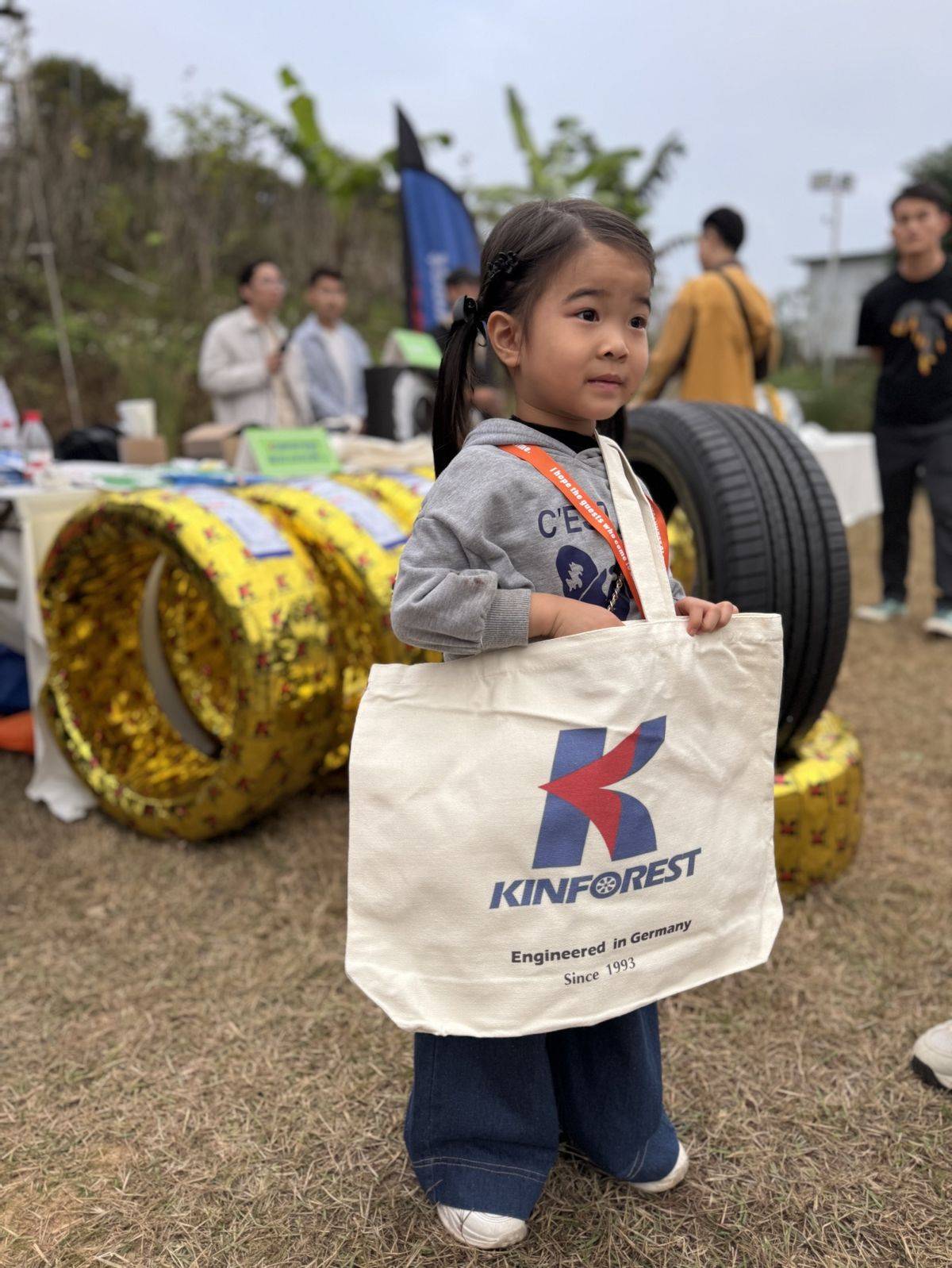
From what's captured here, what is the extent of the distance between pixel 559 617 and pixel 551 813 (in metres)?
0.24

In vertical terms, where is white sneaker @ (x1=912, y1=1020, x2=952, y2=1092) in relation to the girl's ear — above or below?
below

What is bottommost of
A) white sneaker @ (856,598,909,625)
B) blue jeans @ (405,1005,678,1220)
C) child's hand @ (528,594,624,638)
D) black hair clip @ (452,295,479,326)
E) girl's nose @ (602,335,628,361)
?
white sneaker @ (856,598,909,625)

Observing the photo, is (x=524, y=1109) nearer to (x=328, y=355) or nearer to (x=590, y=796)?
(x=590, y=796)

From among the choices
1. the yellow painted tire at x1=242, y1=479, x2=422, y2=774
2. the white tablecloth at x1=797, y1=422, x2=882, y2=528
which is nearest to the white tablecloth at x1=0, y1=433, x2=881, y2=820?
the yellow painted tire at x1=242, y1=479, x2=422, y2=774

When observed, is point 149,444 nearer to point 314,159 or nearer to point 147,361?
point 147,361

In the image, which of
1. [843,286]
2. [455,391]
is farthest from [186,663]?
[843,286]

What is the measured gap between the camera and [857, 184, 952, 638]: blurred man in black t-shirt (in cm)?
449

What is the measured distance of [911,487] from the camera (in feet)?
16.5

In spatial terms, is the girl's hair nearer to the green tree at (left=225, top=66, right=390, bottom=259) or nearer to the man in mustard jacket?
the man in mustard jacket

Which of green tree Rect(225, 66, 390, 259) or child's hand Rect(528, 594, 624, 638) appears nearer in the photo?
child's hand Rect(528, 594, 624, 638)

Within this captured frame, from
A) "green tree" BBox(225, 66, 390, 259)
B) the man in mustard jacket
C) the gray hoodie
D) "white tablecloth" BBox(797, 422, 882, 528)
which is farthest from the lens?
"green tree" BBox(225, 66, 390, 259)

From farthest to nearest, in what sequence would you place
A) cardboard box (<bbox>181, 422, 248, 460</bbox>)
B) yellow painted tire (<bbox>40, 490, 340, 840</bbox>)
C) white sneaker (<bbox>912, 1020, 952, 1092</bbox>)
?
cardboard box (<bbox>181, 422, 248, 460</bbox>) < yellow painted tire (<bbox>40, 490, 340, 840</bbox>) < white sneaker (<bbox>912, 1020, 952, 1092</bbox>)

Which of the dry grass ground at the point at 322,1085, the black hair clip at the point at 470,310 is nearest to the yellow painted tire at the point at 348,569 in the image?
the dry grass ground at the point at 322,1085

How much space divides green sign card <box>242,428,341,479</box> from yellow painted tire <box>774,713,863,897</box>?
2.11 meters
